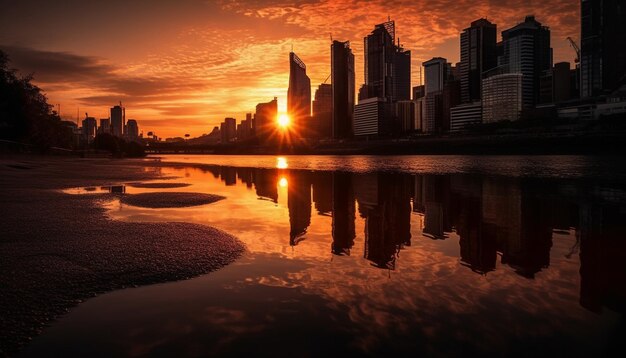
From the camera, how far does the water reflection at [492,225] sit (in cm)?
1091

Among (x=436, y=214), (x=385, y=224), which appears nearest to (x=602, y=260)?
(x=385, y=224)

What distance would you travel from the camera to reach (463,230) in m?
16.1

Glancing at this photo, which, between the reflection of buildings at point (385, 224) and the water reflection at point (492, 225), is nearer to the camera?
the water reflection at point (492, 225)

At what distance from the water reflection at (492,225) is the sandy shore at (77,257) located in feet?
13.3

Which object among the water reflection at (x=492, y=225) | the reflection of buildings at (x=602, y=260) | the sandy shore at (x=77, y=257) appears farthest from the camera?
the water reflection at (x=492, y=225)

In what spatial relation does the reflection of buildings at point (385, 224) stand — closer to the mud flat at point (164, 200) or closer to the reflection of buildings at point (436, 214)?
the reflection of buildings at point (436, 214)

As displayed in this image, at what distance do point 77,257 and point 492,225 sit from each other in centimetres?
1566

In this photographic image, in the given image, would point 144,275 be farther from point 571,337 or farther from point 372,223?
point 372,223

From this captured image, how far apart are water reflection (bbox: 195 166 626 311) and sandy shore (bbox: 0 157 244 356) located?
405 cm

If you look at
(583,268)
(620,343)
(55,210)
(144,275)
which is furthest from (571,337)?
(55,210)

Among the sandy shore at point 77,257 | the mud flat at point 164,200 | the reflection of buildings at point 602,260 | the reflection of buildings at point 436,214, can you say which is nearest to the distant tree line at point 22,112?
the mud flat at point 164,200

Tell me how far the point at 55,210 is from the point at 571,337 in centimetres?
2011

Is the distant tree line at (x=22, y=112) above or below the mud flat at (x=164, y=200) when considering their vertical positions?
above

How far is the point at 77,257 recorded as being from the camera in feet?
34.7
